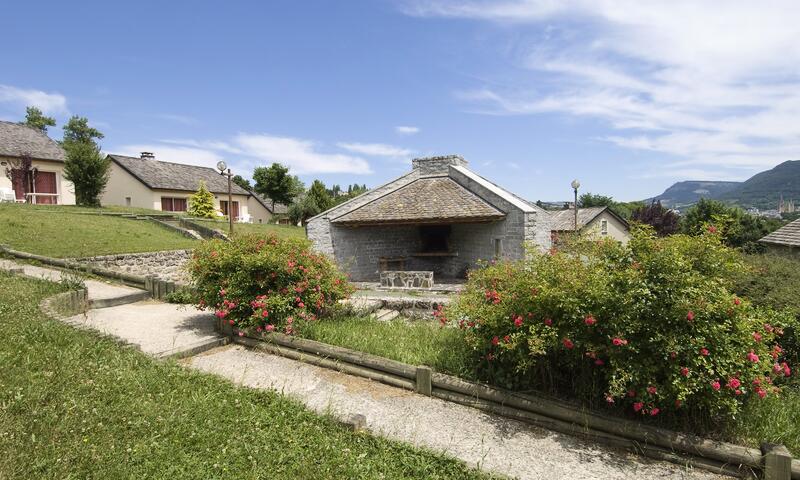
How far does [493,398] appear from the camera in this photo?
17.2 feet

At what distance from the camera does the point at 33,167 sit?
84.9 feet

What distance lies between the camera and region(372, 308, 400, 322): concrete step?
9.66m

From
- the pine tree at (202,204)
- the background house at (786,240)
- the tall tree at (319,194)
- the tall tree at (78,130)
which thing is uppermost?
the tall tree at (78,130)

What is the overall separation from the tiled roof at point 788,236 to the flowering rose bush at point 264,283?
17.1 meters

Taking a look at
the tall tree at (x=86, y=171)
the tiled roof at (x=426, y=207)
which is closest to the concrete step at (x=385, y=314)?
the tiled roof at (x=426, y=207)

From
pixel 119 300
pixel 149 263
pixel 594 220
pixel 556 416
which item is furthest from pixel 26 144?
pixel 594 220

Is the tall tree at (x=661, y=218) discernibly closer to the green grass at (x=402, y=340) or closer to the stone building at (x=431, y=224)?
the stone building at (x=431, y=224)

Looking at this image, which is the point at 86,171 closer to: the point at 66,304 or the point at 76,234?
the point at 76,234

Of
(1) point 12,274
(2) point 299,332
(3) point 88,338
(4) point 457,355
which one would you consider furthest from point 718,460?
(1) point 12,274

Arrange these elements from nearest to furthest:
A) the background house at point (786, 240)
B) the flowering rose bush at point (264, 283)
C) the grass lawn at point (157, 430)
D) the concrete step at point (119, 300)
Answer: the grass lawn at point (157, 430), the flowering rose bush at point (264, 283), the concrete step at point (119, 300), the background house at point (786, 240)

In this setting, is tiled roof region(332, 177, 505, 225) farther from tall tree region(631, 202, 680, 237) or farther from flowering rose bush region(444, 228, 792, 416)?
tall tree region(631, 202, 680, 237)

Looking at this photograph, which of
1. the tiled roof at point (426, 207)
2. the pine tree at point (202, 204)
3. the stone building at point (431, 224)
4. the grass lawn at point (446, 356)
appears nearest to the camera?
the grass lawn at point (446, 356)

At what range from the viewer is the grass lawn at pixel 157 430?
3494mm

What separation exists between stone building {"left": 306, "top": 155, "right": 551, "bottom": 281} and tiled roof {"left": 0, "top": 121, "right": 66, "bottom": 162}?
74.0ft
